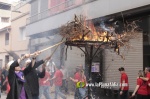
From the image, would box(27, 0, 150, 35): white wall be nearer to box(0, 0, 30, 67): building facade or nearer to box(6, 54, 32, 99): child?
box(0, 0, 30, 67): building facade

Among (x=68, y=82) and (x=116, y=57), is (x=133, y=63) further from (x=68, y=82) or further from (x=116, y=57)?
(x=68, y=82)

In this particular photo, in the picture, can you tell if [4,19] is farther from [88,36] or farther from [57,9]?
[88,36]

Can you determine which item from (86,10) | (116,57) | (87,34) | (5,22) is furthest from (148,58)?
(5,22)

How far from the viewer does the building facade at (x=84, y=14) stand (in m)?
9.23

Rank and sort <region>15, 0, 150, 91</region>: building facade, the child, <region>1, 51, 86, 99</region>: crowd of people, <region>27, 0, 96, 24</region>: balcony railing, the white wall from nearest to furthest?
the child → <region>1, 51, 86, 99</region>: crowd of people → the white wall → <region>15, 0, 150, 91</region>: building facade → <region>27, 0, 96, 24</region>: balcony railing

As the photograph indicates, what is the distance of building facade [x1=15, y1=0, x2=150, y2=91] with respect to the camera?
9.23 metres

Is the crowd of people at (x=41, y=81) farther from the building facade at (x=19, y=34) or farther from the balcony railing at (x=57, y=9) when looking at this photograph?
the building facade at (x=19, y=34)

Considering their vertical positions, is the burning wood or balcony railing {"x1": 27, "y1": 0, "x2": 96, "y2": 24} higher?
balcony railing {"x1": 27, "y1": 0, "x2": 96, "y2": 24}

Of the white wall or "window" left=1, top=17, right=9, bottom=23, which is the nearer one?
the white wall

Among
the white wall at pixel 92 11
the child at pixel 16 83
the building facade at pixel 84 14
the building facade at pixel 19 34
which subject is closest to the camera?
the child at pixel 16 83

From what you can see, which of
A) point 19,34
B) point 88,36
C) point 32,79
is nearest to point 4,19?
point 19,34

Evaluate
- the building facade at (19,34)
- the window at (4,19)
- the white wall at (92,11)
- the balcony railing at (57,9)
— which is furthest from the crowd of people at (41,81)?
the window at (4,19)

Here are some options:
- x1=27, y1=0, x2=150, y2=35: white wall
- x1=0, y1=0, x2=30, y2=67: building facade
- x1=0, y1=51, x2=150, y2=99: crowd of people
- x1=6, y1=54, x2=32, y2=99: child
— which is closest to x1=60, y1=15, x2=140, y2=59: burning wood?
x1=0, y1=51, x2=150, y2=99: crowd of people

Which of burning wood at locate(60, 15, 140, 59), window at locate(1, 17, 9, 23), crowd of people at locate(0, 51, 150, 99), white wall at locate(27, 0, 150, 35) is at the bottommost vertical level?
crowd of people at locate(0, 51, 150, 99)
